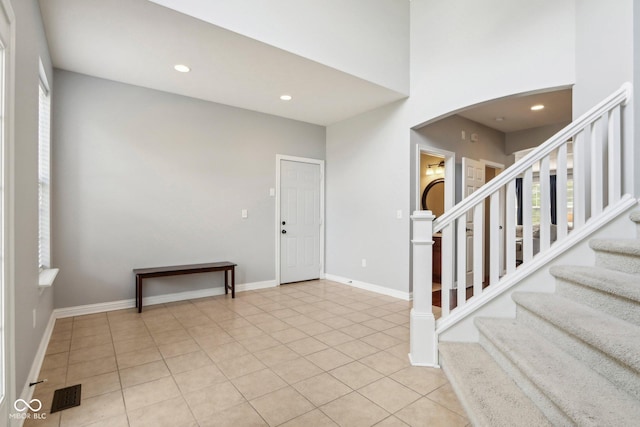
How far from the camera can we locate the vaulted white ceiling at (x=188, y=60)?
2549 mm

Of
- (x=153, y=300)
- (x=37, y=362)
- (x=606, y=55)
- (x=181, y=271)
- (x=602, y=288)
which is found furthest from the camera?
(x=153, y=300)

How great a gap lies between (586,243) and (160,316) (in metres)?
3.87

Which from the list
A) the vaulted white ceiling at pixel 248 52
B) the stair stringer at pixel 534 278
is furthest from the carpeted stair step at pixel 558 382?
the vaulted white ceiling at pixel 248 52

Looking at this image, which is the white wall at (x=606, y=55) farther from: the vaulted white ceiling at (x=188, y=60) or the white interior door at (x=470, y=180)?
the white interior door at (x=470, y=180)

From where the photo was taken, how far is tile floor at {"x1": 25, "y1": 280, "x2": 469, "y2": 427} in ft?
5.93

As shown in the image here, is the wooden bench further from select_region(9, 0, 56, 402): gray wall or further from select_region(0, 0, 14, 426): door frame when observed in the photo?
select_region(0, 0, 14, 426): door frame

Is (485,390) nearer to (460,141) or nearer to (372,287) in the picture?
(372,287)

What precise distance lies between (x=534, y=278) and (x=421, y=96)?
272 centimetres

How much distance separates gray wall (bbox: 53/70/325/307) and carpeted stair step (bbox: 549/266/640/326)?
3.74 metres

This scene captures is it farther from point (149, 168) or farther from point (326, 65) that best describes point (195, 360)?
point (326, 65)

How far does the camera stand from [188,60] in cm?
321

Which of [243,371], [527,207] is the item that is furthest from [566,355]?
[243,371]

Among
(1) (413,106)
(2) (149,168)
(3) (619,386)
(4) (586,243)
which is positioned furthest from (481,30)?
(2) (149,168)

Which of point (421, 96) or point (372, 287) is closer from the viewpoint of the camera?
point (421, 96)
